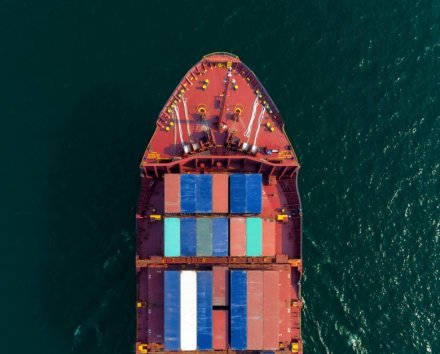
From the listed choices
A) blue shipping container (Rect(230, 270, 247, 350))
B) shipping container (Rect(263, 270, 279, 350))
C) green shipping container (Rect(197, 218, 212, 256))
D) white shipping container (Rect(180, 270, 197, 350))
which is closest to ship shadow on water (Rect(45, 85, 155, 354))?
white shipping container (Rect(180, 270, 197, 350))

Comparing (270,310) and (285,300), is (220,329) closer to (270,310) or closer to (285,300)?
(270,310)

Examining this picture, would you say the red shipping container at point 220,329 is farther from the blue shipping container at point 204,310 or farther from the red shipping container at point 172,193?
the red shipping container at point 172,193

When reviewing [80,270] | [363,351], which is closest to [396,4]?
[363,351]

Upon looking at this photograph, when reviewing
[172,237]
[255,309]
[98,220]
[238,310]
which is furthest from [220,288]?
[98,220]

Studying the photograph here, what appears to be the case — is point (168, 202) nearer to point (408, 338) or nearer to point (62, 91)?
point (62, 91)

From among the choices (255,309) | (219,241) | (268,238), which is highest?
(268,238)
